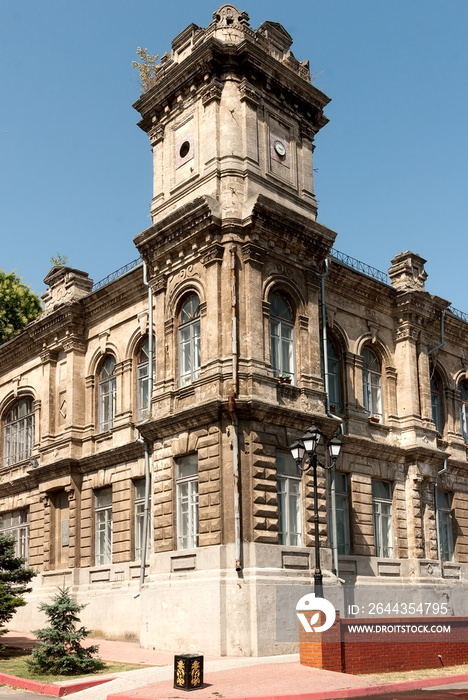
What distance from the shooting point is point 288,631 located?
1961cm

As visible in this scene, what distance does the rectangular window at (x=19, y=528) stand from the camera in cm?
3127

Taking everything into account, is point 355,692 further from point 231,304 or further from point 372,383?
point 372,383

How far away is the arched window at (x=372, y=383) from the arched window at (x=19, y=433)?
44.4 feet

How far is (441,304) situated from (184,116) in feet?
38.7

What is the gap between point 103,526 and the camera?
27.4 m

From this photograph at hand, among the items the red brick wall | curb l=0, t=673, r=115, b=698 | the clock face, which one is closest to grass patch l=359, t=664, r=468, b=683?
the red brick wall

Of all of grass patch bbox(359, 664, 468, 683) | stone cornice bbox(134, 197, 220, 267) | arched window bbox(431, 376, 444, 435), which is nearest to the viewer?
grass patch bbox(359, 664, 468, 683)

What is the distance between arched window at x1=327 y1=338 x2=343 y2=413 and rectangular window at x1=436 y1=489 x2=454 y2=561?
5.89 metres

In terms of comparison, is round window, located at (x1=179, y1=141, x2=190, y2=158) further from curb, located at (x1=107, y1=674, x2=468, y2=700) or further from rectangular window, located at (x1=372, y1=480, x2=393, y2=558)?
curb, located at (x1=107, y1=674, x2=468, y2=700)

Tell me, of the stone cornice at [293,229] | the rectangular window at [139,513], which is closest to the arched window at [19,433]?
the rectangular window at [139,513]

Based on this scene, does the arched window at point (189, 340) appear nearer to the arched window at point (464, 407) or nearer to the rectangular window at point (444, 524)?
the rectangular window at point (444, 524)

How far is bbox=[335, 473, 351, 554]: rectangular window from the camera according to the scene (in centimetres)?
2475

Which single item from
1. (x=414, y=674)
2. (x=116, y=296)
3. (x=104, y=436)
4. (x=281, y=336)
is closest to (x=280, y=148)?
(x=281, y=336)

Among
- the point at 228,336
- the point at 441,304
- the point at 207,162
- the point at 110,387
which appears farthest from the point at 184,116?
the point at 441,304
